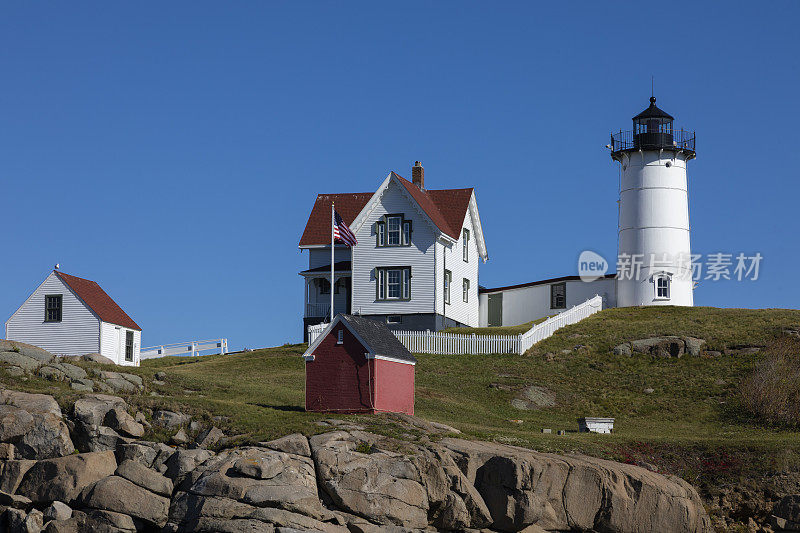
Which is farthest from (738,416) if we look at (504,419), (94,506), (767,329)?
(94,506)

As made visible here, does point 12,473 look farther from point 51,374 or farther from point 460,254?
point 460,254

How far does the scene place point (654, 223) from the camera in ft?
190

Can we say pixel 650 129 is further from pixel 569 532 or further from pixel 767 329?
pixel 569 532

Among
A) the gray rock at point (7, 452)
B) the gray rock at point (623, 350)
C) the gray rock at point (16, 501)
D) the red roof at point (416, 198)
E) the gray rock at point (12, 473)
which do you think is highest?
the red roof at point (416, 198)

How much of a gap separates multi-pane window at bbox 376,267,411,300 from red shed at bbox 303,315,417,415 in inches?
756

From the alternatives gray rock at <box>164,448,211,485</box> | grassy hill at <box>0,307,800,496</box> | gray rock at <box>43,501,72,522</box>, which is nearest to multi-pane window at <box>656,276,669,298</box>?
grassy hill at <box>0,307,800,496</box>

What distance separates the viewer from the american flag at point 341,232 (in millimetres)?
49812

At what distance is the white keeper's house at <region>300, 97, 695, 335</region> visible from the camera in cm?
5309

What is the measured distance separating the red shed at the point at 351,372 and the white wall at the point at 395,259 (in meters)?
19.0

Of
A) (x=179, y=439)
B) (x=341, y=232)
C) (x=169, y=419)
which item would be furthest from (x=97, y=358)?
(x=341, y=232)

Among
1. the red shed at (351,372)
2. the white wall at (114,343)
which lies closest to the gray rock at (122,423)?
the red shed at (351,372)

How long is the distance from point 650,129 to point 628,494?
117ft

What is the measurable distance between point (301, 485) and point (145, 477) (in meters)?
4.16

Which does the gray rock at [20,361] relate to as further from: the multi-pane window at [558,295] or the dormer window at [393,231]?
the multi-pane window at [558,295]
